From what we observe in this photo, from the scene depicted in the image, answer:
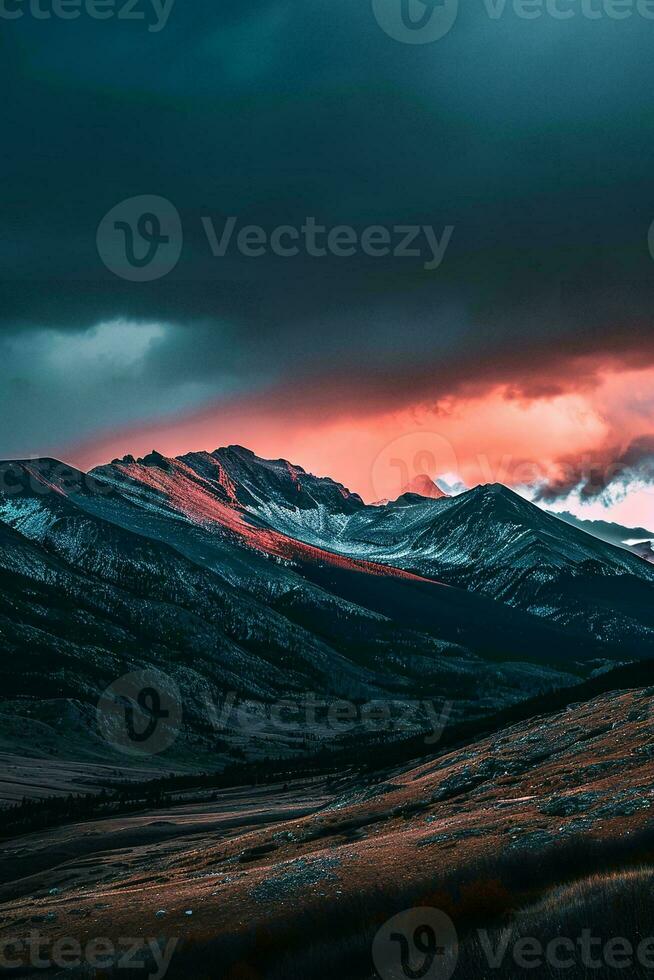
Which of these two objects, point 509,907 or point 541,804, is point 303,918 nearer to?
point 509,907

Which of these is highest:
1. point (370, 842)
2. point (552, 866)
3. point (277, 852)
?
point (552, 866)

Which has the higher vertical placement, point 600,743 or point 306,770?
point 600,743

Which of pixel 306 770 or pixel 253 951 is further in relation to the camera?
pixel 306 770

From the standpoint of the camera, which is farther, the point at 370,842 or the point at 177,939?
the point at 370,842

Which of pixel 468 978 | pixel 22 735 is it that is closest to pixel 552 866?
pixel 468 978

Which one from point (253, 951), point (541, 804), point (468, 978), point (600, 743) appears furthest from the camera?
point (600, 743)

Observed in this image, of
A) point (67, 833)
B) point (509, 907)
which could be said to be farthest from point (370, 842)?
point (67, 833)

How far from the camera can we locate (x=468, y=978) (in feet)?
57.2

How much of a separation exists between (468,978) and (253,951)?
26.4 feet

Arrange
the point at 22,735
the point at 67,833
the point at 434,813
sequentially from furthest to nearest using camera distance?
the point at 22,735 → the point at 67,833 → the point at 434,813

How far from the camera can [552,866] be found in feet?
78.6

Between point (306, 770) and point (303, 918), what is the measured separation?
132 m

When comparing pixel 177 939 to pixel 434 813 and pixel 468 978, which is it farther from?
pixel 434 813

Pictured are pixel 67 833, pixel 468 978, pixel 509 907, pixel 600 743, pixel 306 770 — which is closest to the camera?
pixel 468 978
